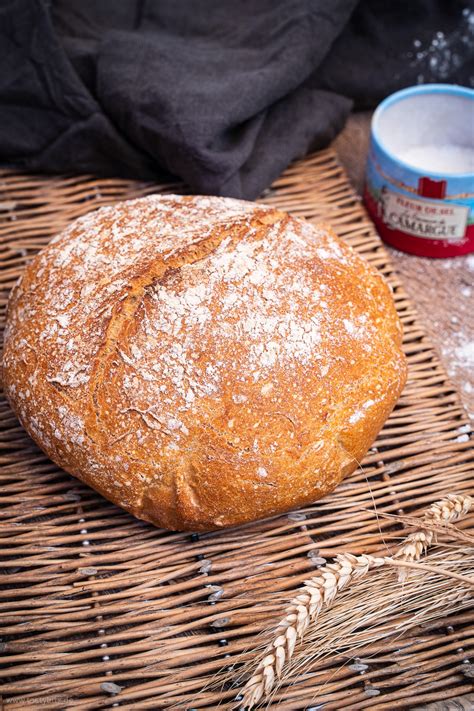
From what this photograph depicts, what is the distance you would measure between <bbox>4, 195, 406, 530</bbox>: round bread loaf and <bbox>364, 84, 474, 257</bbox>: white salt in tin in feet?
1.52

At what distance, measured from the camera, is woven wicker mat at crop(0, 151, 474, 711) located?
4.10 feet

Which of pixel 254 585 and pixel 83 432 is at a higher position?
pixel 83 432

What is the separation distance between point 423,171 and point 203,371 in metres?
0.81

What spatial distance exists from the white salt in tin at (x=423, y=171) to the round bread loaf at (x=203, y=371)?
462 mm

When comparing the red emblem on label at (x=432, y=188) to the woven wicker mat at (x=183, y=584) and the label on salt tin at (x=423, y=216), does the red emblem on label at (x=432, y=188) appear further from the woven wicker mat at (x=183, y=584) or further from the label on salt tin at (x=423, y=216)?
the woven wicker mat at (x=183, y=584)

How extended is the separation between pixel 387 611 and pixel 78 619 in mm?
529

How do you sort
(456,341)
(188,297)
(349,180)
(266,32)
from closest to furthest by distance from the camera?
(188,297)
(456,341)
(266,32)
(349,180)

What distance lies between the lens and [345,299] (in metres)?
1.45

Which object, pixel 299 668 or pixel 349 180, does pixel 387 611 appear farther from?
pixel 349 180

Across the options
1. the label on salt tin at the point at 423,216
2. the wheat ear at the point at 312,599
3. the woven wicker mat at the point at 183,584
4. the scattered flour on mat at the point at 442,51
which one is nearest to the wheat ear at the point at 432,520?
the wheat ear at the point at 312,599

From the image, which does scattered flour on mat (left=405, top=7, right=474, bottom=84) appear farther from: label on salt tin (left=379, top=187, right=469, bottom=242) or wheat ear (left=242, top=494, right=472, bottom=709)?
wheat ear (left=242, top=494, right=472, bottom=709)

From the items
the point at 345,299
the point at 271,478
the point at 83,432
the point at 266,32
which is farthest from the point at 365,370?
the point at 266,32

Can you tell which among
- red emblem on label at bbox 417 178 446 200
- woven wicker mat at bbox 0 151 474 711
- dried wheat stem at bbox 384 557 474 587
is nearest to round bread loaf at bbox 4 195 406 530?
woven wicker mat at bbox 0 151 474 711

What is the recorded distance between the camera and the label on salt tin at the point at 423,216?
Result: 1840 mm
